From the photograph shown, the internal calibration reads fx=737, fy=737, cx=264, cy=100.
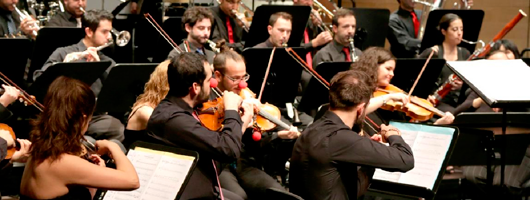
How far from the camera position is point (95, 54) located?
5125 millimetres

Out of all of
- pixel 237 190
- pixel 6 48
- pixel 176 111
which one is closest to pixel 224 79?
pixel 237 190

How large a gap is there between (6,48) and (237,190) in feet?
5.71

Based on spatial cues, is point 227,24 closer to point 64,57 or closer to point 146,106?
point 64,57

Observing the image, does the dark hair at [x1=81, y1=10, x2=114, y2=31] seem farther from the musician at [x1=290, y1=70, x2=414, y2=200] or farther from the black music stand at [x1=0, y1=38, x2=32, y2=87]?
the musician at [x1=290, y1=70, x2=414, y2=200]

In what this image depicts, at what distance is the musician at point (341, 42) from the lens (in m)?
6.06

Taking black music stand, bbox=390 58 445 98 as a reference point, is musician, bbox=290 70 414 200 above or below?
above

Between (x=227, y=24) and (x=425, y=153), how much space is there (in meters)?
2.92

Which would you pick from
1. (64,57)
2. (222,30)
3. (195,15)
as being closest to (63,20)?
(64,57)

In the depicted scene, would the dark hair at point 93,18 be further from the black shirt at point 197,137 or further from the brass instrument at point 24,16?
the black shirt at point 197,137

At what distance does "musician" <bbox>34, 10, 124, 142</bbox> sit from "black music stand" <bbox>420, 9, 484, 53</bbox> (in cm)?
275

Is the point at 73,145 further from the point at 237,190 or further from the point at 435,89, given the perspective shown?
the point at 435,89

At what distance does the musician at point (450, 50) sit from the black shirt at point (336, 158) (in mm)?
2894

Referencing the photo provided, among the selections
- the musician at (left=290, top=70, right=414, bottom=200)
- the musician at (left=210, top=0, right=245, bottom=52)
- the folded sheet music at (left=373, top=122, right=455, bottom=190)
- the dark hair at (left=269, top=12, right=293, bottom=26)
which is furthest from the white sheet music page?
the musician at (left=210, top=0, right=245, bottom=52)

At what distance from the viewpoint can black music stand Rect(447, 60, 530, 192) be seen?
12.1 ft
